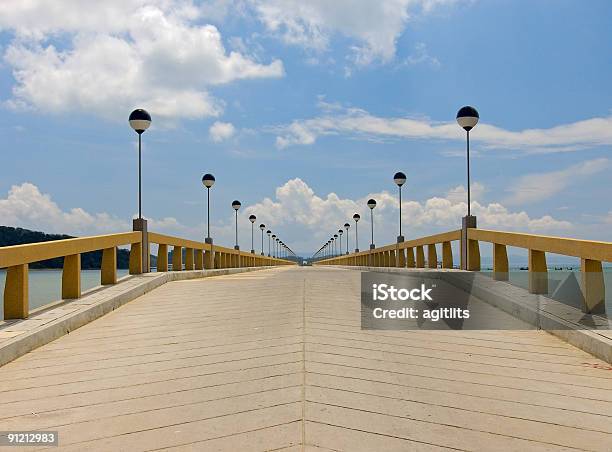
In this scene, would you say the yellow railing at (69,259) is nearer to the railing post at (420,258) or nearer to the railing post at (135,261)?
the railing post at (135,261)

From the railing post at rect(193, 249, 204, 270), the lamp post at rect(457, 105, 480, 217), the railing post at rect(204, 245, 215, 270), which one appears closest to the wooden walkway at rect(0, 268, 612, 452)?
the lamp post at rect(457, 105, 480, 217)

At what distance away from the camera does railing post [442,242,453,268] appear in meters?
15.7

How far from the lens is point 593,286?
753cm

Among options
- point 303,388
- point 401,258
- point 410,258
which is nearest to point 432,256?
point 410,258

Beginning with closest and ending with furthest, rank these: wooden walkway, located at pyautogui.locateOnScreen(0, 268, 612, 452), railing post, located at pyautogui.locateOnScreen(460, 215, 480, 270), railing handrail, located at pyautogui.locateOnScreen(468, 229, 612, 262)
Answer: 1. wooden walkway, located at pyautogui.locateOnScreen(0, 268, 612, 452)
2. railing handrail, located at pyautogui.locateOnScreen(468, 229, 612, 262)
3. railing post, located at pyautogui.locateOnScreen(460, 215, 480, 270)

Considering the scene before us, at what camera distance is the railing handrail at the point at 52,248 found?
23.4ft

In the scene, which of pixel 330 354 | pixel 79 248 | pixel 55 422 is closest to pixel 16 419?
pixel 55 422

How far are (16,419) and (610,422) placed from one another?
4143 millimetres

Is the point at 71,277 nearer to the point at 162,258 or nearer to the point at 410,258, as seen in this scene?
the point at 162,258

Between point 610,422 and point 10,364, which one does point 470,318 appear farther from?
point 10,364

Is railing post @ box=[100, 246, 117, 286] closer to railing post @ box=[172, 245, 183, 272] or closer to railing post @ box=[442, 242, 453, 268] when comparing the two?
railing post @ box=[172, 245, 183, 272]

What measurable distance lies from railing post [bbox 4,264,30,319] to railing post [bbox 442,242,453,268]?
415 inches

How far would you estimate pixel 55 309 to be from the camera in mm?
8281

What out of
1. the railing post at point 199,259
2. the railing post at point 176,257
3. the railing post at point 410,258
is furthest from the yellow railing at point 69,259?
the railing post at point 410,258
